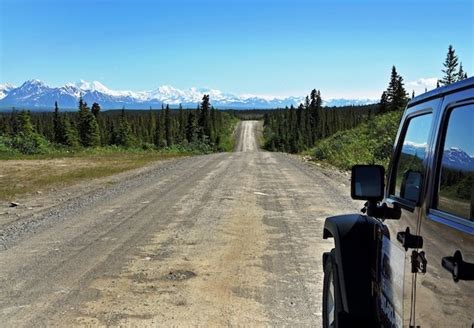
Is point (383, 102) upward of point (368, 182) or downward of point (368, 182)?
upward

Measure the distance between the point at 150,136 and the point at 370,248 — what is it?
11117cm

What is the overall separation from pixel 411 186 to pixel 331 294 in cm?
149

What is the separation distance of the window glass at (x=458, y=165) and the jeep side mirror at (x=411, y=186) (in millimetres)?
299

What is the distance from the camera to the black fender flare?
3.57 m

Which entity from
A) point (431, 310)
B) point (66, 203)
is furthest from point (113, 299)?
point (66, 203)

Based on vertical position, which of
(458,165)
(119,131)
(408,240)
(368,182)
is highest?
(458,165)

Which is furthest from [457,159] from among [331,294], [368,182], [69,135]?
[69,135]

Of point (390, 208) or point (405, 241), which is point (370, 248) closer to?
point (390, 208)

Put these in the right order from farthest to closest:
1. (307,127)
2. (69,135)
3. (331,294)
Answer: (307,127), (69,135), (331,294)

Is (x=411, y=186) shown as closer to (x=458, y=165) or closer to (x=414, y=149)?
(x=414, y=149)

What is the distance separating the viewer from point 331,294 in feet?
13.8

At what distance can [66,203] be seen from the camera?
12891mm

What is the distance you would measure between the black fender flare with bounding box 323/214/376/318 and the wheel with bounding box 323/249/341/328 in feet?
0.32

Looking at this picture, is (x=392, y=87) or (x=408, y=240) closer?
(x=408, y=240)
